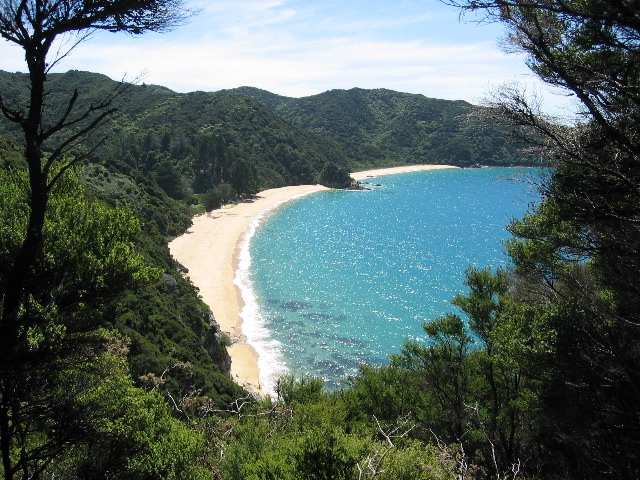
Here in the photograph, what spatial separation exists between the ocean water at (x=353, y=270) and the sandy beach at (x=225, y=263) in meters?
0.98

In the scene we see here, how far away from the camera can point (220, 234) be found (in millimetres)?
62625

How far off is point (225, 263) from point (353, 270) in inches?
639

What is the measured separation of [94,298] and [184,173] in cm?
8614

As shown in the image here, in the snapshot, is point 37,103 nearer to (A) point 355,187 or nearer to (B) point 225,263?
(B) point 225,263

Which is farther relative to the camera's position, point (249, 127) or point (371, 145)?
point (371, 145)

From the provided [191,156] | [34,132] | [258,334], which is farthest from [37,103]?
[191,156]

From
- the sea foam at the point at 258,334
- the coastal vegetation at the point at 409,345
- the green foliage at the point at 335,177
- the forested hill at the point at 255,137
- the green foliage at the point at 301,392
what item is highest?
the forested hill at the point at 255,137

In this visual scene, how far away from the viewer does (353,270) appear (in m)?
52.2

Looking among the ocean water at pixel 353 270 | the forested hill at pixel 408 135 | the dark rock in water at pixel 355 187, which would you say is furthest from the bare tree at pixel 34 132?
the forested hill at pixel 408 135

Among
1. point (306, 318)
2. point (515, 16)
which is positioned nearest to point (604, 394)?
point (515, 16)

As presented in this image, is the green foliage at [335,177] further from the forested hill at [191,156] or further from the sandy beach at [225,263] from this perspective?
the sandy beach at [225,263]

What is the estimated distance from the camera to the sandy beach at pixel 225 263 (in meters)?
30.2

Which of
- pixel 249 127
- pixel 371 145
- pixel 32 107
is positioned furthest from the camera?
pixel 371 145

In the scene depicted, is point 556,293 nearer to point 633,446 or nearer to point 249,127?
point 633,446
